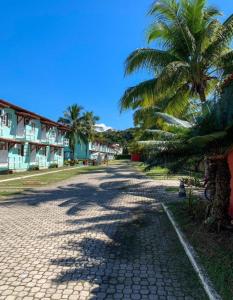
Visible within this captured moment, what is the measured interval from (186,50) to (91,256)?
393 inches

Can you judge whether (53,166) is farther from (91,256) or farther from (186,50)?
(91,256)

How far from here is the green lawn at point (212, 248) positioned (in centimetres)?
476

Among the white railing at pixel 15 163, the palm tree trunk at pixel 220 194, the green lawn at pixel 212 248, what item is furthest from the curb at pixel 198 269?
the white railing at pixel 15 163

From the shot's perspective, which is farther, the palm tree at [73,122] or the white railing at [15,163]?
the palm tree at [73,122]

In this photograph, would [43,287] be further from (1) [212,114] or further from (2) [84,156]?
(2) [84,156]

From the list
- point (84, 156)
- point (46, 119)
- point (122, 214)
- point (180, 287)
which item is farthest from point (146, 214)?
point (84, 156)

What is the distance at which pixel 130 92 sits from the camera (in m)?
14.2

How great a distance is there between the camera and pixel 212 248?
20.5 ft

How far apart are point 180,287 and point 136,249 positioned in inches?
79.2

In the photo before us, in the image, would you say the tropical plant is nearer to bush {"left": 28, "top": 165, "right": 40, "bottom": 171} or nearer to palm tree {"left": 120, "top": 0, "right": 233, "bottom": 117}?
bush {"left": 28, "top": 165, "right": 40, "bottom": 171}

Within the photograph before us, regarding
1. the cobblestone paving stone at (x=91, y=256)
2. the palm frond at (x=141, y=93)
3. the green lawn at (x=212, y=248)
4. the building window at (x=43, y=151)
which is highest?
the palm frond at (x=141, y=93)

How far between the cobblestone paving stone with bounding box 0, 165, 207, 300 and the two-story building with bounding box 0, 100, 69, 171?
1893 centimetres

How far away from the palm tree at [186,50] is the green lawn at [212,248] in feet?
18.3

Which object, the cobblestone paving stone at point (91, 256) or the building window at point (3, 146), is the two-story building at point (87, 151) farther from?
the cobblestone paving stone at point (91, 256)
